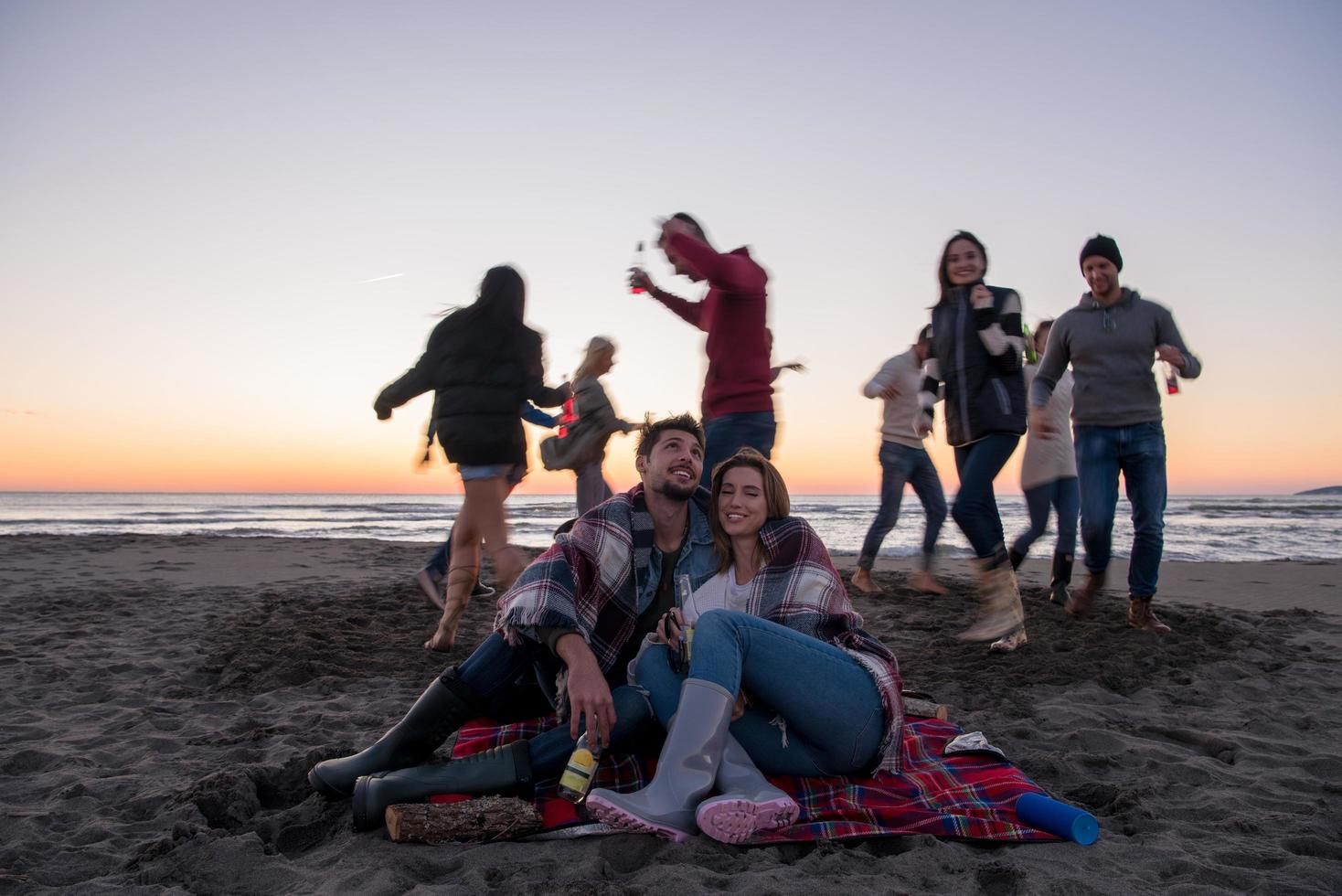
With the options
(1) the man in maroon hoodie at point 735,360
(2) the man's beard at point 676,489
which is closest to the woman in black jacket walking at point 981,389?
(1) the man in maroon hoodie at point 735,360

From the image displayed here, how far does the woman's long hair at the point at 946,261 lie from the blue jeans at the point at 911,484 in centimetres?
205

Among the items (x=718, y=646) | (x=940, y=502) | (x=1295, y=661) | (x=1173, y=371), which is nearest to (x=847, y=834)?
(x=718, y=646)

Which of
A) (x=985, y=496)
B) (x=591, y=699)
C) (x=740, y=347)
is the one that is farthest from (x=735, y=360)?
(x=591, y=699)

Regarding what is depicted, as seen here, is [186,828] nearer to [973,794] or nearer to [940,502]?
[973,794]

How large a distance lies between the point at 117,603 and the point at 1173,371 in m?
7.06

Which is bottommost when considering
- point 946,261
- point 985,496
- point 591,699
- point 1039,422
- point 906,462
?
point 591,699

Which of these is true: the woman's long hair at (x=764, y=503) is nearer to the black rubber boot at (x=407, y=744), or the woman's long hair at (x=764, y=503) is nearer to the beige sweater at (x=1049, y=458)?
the black rubber boot at (x=407, y=744)

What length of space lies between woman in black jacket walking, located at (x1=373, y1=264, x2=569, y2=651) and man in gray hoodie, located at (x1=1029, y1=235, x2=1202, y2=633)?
10.3 ft

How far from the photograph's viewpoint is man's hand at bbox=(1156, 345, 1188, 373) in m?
4.37

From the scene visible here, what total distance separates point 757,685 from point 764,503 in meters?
0.62

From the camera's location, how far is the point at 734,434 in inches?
141

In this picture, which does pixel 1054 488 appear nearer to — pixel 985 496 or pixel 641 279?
pixel 985 496

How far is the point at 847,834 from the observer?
2.07m

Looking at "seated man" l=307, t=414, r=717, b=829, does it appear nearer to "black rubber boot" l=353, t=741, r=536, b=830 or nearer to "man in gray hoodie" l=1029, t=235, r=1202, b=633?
"black rubber boot" l=353, t=741, r=536, b=830
